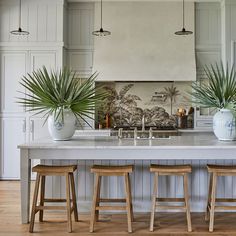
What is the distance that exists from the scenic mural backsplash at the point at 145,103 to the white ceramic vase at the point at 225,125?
2.76m

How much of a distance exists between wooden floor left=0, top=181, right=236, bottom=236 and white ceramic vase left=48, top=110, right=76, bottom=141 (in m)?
0.93

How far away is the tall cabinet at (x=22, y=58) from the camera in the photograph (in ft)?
19.5

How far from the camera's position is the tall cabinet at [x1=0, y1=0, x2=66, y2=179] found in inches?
234

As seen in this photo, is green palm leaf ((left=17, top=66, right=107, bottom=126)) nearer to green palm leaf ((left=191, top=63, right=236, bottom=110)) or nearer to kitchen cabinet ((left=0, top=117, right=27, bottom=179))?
green palm leaf ((left=191, top=63, right=236, bottom=110))

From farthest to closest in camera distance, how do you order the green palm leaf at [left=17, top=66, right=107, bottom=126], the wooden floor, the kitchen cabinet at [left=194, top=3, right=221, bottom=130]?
the kitchen cabinet at [left=194, top=3, right=221, bottom=130], the green palm leaf at [left=17, top=66, right=107, bottom=126], the wooden floor

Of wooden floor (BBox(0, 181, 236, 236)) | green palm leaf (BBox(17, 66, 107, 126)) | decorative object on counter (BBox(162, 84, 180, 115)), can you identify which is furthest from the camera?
decorative object on counter (BBox(162, 84, 180, 115))

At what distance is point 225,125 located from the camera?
3.73 metres

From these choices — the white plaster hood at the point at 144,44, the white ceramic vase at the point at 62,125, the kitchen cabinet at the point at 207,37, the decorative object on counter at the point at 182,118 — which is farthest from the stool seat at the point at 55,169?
the kitchen cabinet at the point at 207,37

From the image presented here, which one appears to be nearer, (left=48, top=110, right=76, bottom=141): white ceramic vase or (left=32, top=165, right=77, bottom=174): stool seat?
(left=32, top=165, right=77, bottom=174): stool seat

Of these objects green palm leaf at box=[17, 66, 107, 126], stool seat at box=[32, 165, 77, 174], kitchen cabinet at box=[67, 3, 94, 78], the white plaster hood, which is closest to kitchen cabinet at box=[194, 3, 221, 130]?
the white plaster hood

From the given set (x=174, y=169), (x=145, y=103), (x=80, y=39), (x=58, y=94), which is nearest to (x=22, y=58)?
(x=80, y=39)

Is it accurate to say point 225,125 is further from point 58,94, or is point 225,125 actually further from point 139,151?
point 58,94

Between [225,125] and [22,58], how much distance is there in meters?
3.79

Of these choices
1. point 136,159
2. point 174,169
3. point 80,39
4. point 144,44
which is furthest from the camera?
point 80,39
